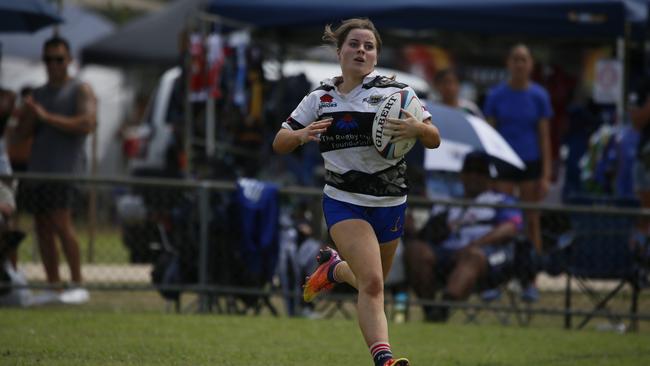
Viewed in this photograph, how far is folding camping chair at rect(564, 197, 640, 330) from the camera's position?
37.4ft

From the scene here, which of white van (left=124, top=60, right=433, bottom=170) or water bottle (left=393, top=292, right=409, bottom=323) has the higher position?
white van (left=124, top=60, right=433, bottom=170)

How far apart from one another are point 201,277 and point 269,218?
32.0 inches

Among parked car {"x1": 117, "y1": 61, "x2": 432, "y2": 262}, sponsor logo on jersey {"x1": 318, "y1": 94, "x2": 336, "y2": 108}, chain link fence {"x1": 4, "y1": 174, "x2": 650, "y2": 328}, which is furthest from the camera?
parked car {"x1": 117, "y1": 61, "x2": 432, "y2": 262}

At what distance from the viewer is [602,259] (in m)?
11.5

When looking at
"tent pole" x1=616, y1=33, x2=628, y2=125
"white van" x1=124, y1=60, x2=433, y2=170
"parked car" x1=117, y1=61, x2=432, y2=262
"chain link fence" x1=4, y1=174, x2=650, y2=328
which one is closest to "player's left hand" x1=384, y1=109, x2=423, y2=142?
"parked car" x1=117, y1=61, x2=432, y2=262

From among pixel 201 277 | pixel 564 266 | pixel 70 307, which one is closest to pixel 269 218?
pixel 201 277

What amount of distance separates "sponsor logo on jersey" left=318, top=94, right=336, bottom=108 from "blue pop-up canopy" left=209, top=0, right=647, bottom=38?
6.75 meters

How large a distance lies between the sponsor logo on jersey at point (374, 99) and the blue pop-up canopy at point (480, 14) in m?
6.85

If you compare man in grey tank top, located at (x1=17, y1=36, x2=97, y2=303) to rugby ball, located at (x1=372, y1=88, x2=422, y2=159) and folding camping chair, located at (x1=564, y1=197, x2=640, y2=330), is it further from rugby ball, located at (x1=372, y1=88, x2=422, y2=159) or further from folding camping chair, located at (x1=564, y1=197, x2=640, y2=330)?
rugby ball, located at (x1=372, y1=88, x2=422, y2=159)

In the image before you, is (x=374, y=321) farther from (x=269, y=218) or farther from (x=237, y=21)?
(x=237, y=21)

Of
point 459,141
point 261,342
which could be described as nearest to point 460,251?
point 459,141

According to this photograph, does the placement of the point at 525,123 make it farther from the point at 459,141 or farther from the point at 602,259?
the point at 602,259

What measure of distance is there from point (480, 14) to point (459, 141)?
300 centimetres

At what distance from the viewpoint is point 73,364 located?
298 inches
